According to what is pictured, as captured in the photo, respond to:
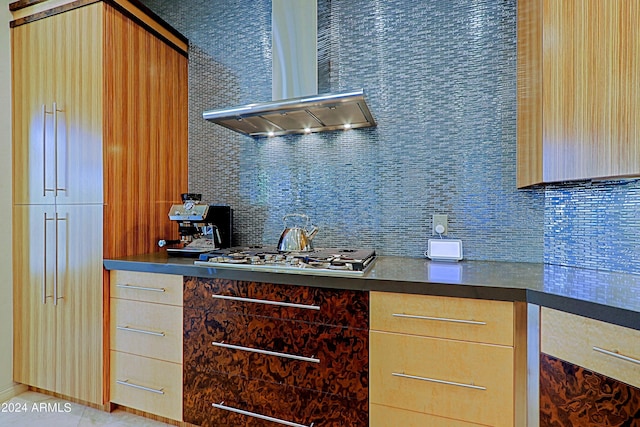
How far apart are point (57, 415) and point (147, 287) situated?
982 millimetres

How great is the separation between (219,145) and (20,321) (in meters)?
1.70

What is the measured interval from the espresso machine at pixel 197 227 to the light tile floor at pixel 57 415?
95 cm

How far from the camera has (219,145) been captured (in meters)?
2.52

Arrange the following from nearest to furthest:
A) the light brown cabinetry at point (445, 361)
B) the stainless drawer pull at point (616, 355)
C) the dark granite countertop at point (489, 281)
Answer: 1. the stainless drawer pull at point (616, 355)
2. the dark granite countertop at point (489, 281)
3. the light brown cabinetry at point (445, 361)

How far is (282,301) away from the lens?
1.57 m

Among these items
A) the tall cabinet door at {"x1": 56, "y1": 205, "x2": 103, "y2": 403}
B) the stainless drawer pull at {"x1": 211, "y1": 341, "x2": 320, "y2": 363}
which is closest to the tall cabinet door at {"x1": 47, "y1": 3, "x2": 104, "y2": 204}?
the tall cabinet door at {"x1": 56, "y1": 205, "x2": 103, "y2": 403}

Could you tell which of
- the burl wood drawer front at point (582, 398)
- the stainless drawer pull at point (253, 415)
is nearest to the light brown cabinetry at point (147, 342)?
the stainless drawer pull at point (253, 415)

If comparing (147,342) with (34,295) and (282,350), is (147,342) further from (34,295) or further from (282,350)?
(34,295)

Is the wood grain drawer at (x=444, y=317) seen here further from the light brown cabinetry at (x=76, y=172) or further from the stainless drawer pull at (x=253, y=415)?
the light brown cabinetry at (x=76, y=172)

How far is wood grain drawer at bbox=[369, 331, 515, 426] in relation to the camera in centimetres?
127

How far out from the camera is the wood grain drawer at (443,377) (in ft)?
4.17

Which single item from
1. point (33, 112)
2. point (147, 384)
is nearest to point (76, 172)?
point (33, 112)

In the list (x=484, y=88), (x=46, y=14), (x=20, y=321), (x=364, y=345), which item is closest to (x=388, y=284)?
(x=364, y=345)

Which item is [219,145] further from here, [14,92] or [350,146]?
[14,92]
